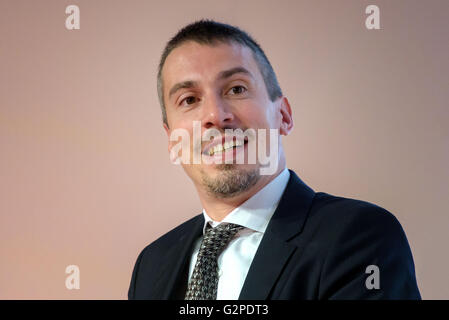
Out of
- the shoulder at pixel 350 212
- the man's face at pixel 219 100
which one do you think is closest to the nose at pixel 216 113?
the man's face at pixel 219 100

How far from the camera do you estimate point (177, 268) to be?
5.28ft

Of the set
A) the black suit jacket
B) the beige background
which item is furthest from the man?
the beige background

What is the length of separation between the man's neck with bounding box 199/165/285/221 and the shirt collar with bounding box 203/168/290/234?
0.6 inches

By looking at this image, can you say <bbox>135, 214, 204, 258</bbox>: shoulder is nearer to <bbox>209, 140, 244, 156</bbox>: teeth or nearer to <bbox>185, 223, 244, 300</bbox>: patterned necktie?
<bbox>185, 223, 244, 300</bbox>: patterned necktie

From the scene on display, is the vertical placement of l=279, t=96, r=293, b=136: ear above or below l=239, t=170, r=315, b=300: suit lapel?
above

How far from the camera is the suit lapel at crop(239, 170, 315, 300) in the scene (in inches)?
51.4

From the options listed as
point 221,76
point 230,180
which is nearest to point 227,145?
point 230,180

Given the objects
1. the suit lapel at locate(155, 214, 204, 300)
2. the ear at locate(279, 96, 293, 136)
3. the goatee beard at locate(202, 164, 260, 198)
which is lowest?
the suit lapel at locate(155, 214, 204, 300)

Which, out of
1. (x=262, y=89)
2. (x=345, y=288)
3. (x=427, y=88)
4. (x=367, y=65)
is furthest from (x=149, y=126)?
(x=345, y=288)

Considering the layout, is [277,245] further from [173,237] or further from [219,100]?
[173,237]

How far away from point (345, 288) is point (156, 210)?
4.06 ft

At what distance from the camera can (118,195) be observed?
2277 mm

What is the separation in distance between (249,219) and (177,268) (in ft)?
1.02
